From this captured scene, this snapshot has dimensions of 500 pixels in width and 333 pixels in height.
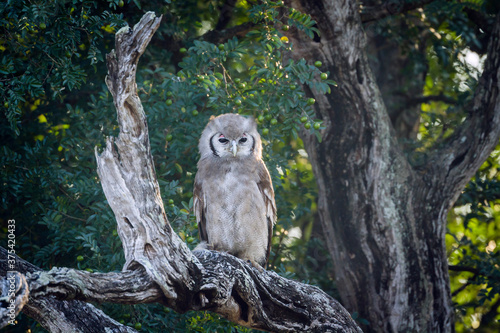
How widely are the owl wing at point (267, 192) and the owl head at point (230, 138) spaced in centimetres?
16

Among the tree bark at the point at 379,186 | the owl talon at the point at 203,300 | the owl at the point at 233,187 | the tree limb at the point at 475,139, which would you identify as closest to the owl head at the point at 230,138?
the owl at the point at 233,187

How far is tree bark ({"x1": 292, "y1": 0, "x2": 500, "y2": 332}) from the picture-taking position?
522 centimetres

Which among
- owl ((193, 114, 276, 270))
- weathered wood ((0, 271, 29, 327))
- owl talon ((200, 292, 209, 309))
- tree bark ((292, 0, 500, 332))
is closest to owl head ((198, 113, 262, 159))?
owl ((193, 114, 276, 270))

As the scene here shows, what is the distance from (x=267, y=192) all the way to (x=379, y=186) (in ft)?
4.41

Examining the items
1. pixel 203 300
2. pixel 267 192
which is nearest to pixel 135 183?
pixel 203 300

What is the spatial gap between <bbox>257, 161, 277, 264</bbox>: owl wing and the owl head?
0.16 metres

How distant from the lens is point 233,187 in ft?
15.2

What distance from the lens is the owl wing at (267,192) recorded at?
4719mm

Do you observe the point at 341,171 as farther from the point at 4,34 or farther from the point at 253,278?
the point at 4,34

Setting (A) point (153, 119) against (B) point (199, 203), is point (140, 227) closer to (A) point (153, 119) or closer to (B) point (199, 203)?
(B) point (199, 203)

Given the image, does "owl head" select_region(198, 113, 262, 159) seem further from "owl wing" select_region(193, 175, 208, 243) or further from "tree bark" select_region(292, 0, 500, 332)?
"tree bark" select_region(292, 0, 500, 332)

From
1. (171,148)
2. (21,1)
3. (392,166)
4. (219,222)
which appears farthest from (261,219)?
(21,1)

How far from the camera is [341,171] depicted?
5.57 metres

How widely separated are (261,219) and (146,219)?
185cm
